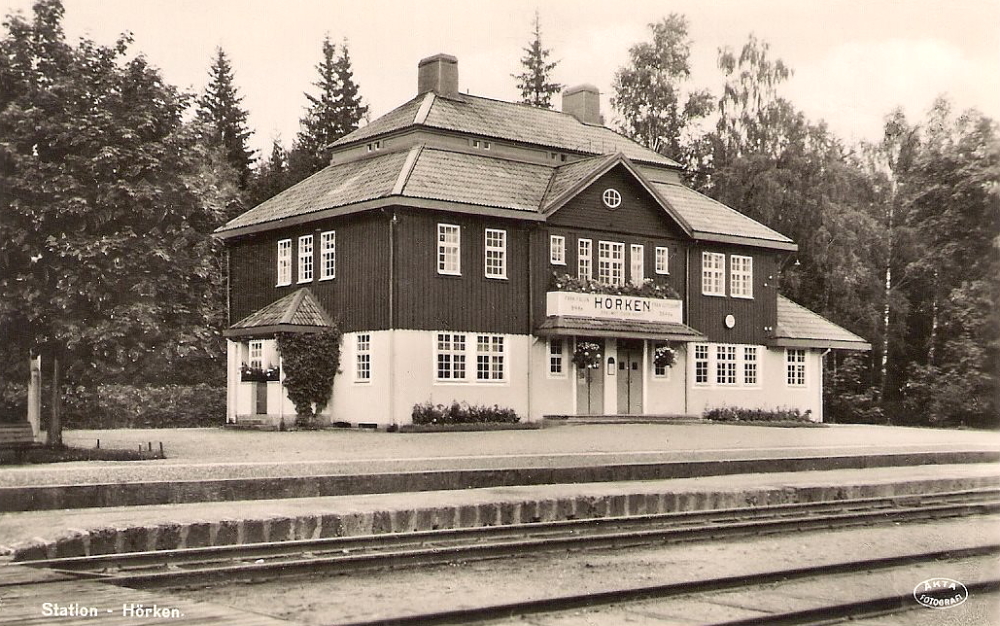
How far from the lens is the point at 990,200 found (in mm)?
42594

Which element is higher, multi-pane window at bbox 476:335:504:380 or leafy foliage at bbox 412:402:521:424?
multi-pane window at bbox 476:335:504:380

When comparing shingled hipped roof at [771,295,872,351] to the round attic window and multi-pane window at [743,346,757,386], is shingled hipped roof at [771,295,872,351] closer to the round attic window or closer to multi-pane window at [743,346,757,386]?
multi-pane window at [743,346,757,386]

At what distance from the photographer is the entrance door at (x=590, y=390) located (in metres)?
36.0

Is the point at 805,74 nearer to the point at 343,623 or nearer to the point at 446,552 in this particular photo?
the point at 446,552

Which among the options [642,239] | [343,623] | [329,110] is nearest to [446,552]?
[343,623]

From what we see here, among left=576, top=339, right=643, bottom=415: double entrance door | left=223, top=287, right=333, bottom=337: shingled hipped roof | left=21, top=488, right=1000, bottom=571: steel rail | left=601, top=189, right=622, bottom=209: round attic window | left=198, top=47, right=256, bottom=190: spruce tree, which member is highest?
left=198, top=47, right=256, bottom=190: spruce tree

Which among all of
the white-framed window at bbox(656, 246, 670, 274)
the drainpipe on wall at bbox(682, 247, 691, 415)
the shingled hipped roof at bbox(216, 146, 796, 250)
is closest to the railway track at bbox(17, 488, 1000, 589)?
the shingled hipped roof at bbox(216, 146, 796, 250)

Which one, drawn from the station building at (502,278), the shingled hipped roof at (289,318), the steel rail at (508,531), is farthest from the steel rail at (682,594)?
the shingled hipped roof at (289,318)

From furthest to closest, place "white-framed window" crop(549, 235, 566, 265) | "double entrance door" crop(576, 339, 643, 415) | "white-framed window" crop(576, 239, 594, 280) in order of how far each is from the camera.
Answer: "white-framed window" crop(576, 239, 594, 280)
"double entrance door" crop(576, 339, 643, 415)
"white-framed window" crop(549, 235, 566, 265)

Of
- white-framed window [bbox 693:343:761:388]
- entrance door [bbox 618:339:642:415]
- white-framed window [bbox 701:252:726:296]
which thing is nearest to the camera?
entrance door [bbox 618:339:642:415]

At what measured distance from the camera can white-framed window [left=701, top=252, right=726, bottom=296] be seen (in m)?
40.2

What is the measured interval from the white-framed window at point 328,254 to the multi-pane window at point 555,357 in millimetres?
6698

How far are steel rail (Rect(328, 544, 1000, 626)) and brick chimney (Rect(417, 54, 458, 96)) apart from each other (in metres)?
28.9

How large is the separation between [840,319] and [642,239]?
18693 millimetres
